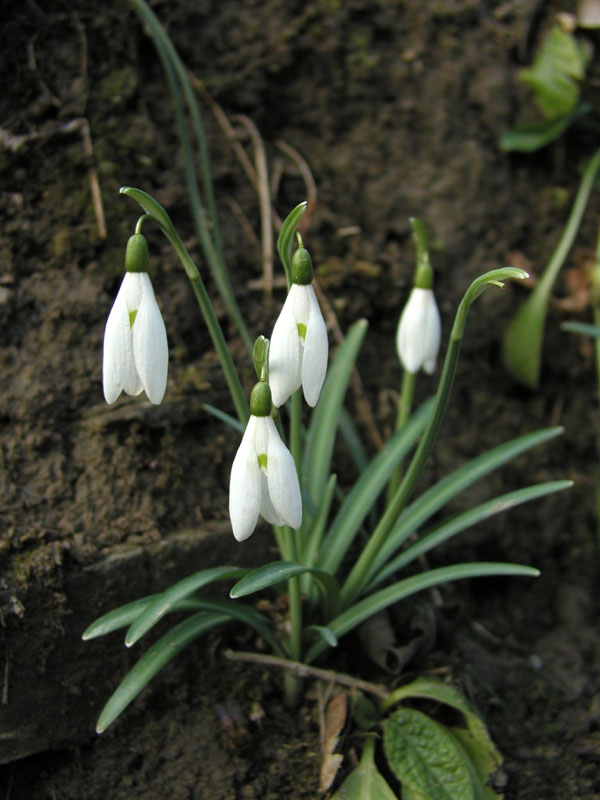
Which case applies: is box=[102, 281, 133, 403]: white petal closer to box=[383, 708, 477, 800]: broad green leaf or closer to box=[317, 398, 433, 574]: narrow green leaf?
box=[317, 398, 433, 574]: narrow green leaf

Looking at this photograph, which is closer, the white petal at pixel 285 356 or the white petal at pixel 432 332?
the white petal at pixel 285 356

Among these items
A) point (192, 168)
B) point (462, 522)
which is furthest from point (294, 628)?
point (192, 168)

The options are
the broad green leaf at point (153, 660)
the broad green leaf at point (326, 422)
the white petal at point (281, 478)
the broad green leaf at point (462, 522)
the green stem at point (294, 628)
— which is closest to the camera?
the white petal at point (281, 478)

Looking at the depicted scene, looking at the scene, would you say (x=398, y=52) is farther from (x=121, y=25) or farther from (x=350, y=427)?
(x=350, y=427)

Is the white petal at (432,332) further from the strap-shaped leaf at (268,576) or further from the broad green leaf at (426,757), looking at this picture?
the broad green leaf at (426,757)

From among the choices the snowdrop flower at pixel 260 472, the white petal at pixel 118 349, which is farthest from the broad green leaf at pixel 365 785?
the white petal at pixel 118 349

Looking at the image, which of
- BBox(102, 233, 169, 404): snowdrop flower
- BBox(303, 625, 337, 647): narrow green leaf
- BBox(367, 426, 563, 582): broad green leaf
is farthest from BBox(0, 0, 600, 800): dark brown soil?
BBox(102, 233, 169, 404): snowdrop flower
